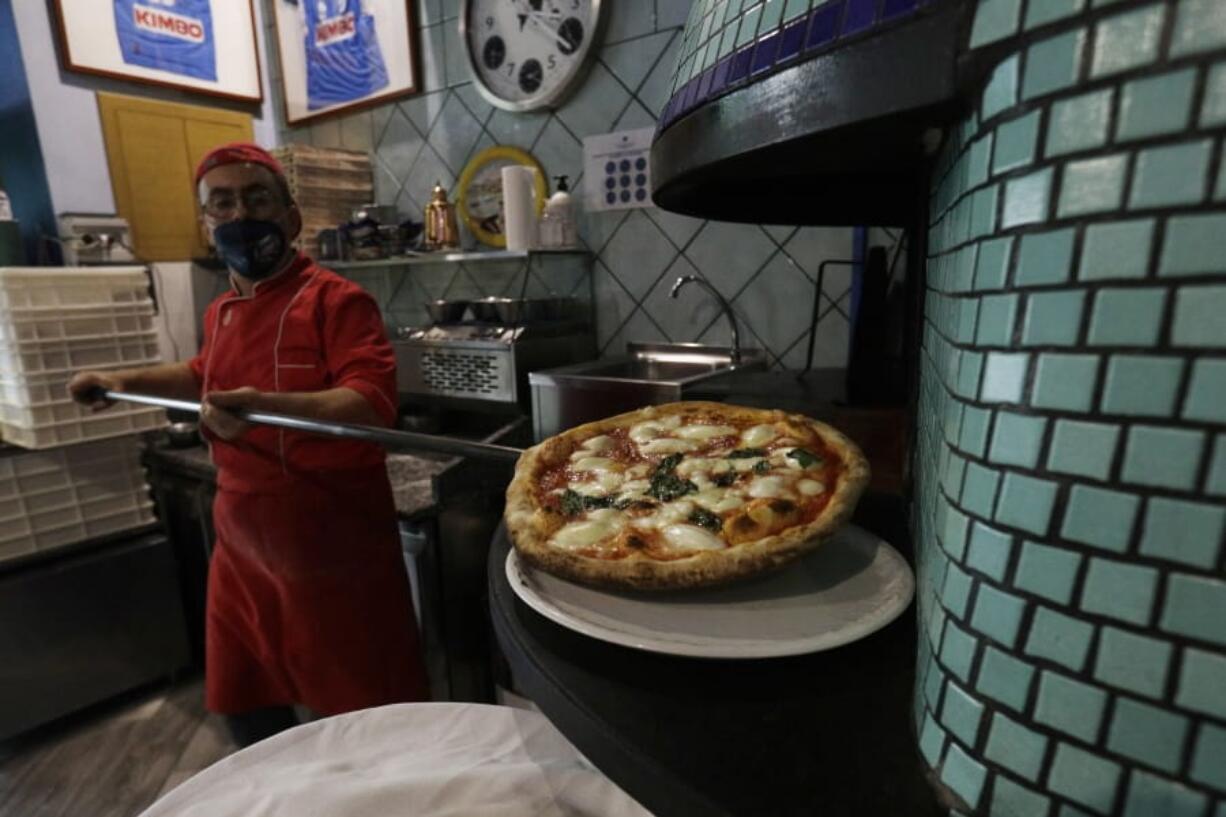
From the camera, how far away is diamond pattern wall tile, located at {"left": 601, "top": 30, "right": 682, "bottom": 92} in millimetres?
2227

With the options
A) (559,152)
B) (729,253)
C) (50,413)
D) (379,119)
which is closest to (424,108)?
(379,119)

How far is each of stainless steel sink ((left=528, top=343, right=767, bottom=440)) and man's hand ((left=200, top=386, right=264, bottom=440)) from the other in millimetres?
835

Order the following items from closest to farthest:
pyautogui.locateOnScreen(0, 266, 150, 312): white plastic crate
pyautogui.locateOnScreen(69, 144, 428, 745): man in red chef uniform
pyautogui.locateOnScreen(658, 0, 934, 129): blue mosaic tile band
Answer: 1. pyautogui.locateOnScreen(658, 0, 934, 129): blue mosaic tile band
2. pyautogui.locateOnScreen(69, 144, 428, 745): man in red chef uniform
3. pyautogui.locateOnScreen(0, 266, 150, 312): white plastic crate

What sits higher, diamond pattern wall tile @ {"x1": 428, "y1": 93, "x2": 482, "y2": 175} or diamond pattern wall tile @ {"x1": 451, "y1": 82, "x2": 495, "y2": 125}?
diamond pattern wall tile @ {"x1": 451, "y1": 82, "x2": 495, "y2": 125}

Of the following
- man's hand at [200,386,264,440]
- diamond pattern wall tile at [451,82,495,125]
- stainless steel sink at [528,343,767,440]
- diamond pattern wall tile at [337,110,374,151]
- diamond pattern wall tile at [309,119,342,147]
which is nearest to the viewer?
man's hand at [200,386,264,440]

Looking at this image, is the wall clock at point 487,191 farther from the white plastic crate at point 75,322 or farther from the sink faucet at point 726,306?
the white plastic crate at point 75,322

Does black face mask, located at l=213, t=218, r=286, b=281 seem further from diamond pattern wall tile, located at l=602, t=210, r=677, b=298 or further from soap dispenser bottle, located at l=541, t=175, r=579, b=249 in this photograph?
diamond pattern wall tile, located at l=602, t=210, r=677, b=298

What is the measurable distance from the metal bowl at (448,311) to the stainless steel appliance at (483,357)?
0.03 meters

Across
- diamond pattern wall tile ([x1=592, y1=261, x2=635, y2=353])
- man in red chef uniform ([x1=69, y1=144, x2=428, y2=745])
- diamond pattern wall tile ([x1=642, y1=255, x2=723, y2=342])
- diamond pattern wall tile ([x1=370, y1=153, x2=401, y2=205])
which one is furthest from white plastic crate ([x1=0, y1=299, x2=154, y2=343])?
diamond pattern wall tile ([x1=642, y1=255, x2=723, y2=342])

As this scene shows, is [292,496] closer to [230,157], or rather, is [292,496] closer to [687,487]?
[230,157]

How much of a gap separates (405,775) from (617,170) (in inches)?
84.6

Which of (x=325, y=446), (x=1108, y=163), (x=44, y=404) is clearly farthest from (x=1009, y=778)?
(x=44, y=404)

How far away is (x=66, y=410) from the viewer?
228cm

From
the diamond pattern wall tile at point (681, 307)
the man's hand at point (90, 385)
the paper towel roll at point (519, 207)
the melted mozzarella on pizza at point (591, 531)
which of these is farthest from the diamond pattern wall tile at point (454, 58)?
the melted mozzarella on pizza at point (591, 531)
